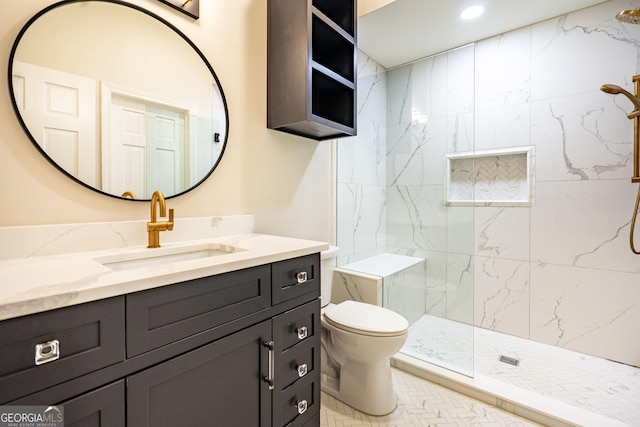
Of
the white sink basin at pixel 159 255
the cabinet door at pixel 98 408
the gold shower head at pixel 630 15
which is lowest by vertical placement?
the cabinet door at pixel 98 408

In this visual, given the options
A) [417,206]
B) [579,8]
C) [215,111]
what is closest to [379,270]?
[417,206]

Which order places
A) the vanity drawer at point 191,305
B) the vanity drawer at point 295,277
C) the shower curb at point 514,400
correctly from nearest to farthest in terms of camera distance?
Answer: the vanity drawer at point 191,305
the vanity drawer at point 295,277
the shower curb at point 514,400

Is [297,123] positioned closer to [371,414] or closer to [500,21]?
[371,414]

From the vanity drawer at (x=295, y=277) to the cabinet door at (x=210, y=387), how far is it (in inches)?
4.4

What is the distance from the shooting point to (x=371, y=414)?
1540 mm

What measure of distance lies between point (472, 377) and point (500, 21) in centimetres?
250

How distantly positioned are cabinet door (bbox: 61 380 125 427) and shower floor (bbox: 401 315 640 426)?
1.80 m

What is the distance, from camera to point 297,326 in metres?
1.08

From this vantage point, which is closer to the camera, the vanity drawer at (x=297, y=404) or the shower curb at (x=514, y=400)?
the vanity drawer at (x=297, y=404)

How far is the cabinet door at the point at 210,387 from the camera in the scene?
2.25 feet

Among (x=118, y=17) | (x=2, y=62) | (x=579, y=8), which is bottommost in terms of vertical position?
(x=2, y=62)

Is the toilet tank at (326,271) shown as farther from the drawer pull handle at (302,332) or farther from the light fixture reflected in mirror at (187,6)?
the light fixture reflected in mirror at (187,6)

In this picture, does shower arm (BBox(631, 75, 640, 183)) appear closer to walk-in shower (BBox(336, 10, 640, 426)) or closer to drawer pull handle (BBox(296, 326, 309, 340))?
walk-in shower (BBox(336, 10, 640, 426))

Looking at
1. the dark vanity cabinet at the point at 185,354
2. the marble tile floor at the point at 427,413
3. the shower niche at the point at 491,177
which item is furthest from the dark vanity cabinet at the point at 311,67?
the marble tile floor at the point at 427,413
